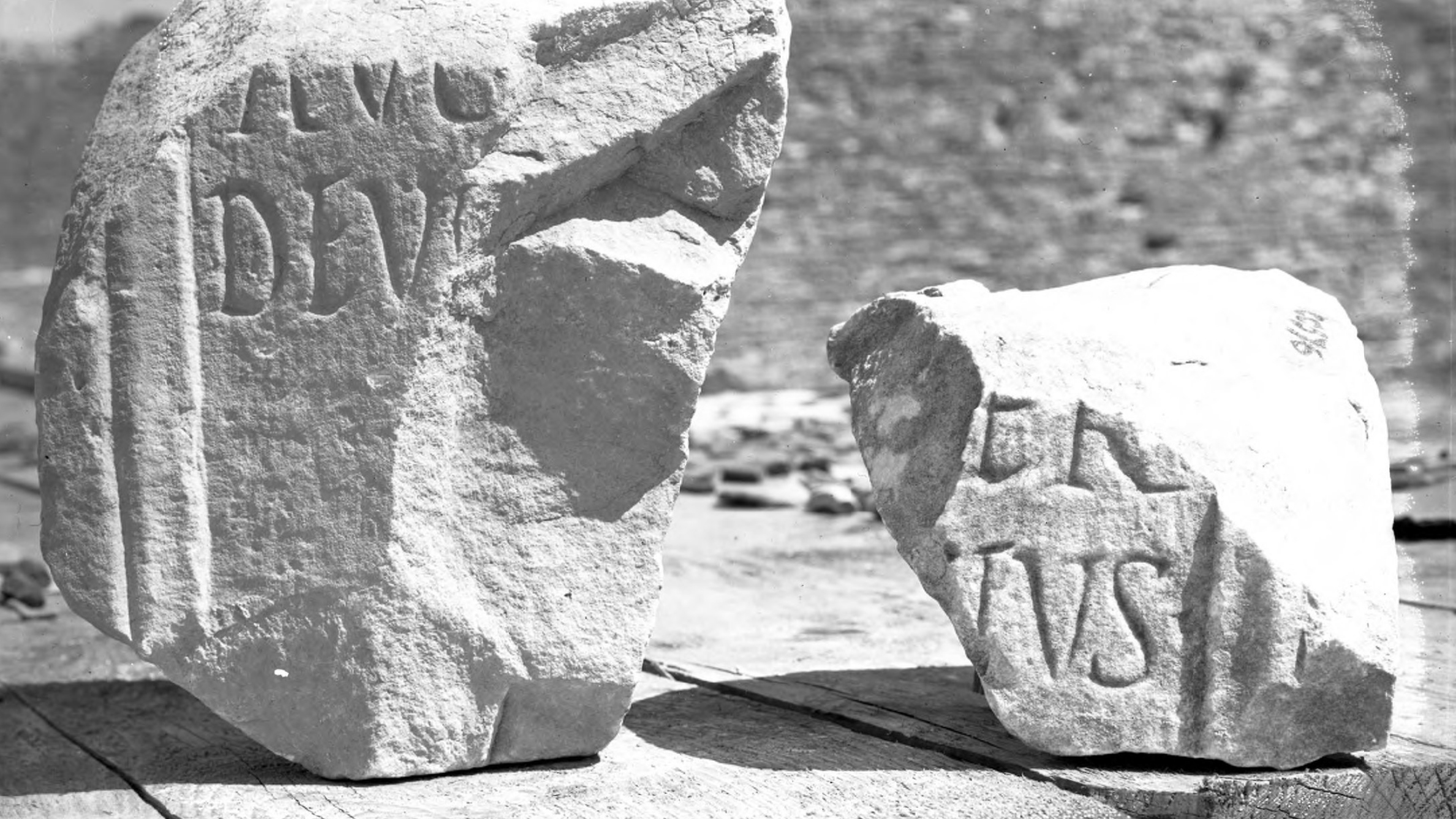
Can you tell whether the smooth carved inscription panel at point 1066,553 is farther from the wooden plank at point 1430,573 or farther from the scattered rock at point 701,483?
the scattered rock at point 701,483

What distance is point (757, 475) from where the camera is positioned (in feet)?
20.9

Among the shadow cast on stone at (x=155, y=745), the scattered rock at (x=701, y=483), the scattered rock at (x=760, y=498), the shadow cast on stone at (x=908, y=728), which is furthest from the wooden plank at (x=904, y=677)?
the scattered rock at (x=701, y=483)

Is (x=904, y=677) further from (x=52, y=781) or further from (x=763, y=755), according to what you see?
(x=52, y=781)

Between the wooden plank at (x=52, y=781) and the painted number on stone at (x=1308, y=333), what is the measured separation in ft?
6.47

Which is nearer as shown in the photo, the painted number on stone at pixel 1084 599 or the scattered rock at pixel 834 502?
the painted number on stone at pixel 1084 599

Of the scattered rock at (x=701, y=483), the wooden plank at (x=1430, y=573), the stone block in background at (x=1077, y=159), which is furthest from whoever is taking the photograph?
the stone block in background at (x=1077, y=159)

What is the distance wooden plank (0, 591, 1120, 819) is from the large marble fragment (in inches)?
7.5

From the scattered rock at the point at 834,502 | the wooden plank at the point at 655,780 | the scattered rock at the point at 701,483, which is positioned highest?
the wooden plank at the point at 655,780

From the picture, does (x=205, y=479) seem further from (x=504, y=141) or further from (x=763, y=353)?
(x=763, y=353)

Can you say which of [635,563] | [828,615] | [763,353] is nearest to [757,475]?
[828,615]

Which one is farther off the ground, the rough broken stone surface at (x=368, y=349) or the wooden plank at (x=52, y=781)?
the rough broken stone surface at (x=368, y=349)

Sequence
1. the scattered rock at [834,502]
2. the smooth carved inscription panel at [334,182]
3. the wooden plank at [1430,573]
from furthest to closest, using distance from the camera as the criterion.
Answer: the scattered rock at [834,502] < the wooden plank at [1430,573] < the smooth carved inscription panel at [334,182]

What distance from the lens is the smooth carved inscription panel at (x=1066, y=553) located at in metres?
2.52

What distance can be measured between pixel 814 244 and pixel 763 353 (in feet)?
2.78
